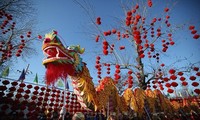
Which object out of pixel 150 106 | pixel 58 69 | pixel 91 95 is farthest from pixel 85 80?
pixel 150 106

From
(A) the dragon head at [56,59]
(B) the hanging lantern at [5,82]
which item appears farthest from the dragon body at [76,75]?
(B) the hanging lantern at [5,82]

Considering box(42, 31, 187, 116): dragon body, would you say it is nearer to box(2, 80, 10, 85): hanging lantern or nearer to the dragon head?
the dragon head

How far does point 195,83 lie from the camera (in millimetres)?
8633

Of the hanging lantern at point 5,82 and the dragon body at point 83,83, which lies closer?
the dragon body at point 83,83

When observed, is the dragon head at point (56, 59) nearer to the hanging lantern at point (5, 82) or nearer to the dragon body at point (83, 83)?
the dragon body at point (83, 83)

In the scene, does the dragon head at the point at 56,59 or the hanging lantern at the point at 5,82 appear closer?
the dragon head at the point at 56,59

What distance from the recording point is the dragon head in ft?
13.9

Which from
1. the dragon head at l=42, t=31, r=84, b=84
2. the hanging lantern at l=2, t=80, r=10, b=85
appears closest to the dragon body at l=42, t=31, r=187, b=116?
the dragon head at l=42, t=31, r=84, b=84

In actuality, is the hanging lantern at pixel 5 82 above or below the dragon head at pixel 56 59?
below

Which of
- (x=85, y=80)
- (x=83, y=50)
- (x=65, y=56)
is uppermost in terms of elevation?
(x=83, y=50)

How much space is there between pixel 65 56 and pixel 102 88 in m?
1.88

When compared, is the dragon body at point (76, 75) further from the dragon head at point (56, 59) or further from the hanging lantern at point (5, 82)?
the hanging lantern at point (5, 82)

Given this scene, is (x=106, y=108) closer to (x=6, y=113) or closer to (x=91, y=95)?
(x=91, y=95)

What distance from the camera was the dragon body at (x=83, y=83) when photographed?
4.30 meters
